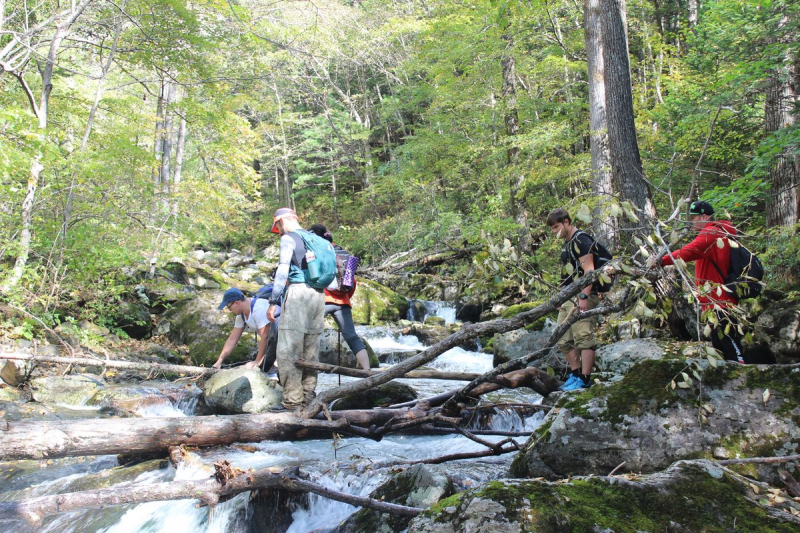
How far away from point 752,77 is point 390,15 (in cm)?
2237

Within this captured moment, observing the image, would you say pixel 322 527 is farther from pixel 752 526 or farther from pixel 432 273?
pixel 432 273

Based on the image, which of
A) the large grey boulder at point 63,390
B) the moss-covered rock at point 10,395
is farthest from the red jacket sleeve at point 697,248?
the moss-covered rock at point 10,395

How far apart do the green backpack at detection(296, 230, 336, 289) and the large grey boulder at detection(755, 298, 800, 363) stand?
14.0ft

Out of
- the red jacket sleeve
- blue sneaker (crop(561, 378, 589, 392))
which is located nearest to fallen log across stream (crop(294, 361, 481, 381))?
blue sneaker (crop(561, 378, 589, 392))

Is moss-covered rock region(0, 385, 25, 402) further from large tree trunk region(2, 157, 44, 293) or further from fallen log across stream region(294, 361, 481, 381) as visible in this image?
fallen log across stream region(294, 361, 481, 381)

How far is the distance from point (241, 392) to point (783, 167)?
954 centimetres

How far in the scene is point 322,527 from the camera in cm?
398

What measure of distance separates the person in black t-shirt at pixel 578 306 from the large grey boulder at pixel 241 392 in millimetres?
3428

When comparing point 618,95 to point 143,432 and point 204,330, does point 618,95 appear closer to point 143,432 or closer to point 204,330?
point 143,432

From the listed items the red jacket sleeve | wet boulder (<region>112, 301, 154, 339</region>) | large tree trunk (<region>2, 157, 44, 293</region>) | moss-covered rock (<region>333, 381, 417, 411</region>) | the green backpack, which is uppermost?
large tree trunk (<region>2, 157, 44, 293</region>)

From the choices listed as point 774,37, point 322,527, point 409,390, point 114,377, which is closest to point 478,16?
point 774,37

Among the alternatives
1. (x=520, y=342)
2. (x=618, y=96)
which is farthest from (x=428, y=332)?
(x=618, y=96)

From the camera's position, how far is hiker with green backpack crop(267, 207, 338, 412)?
5.22 m

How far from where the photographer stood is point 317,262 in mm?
5324
